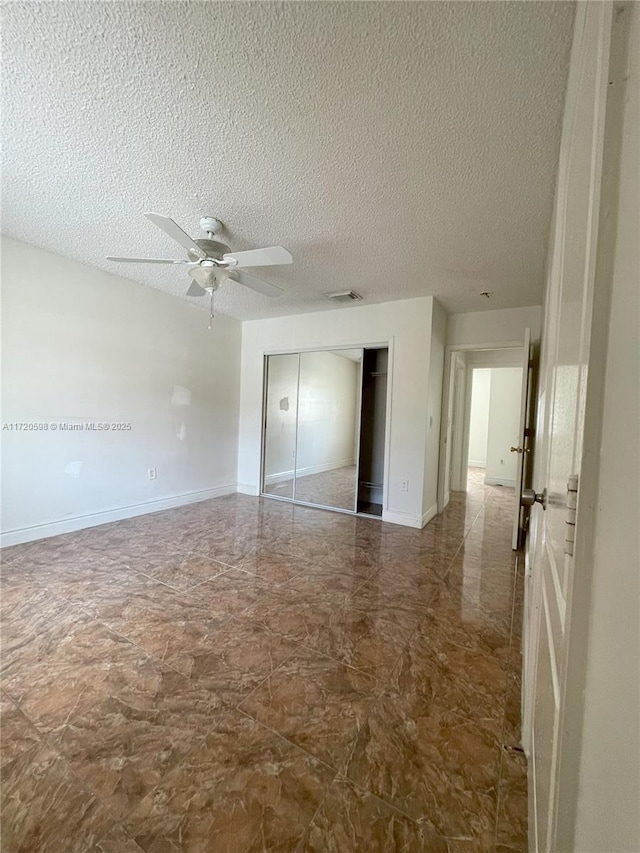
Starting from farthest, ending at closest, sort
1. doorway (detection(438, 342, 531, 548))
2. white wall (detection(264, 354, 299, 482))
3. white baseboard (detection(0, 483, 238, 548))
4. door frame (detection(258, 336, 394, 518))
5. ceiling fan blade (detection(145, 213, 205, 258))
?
white wall (detection(264, 354, 299, 482)), doorway (detection(438, 342, 531, 548)), door frame (detection(258, 336, 394, 518)), white baseboard (detection(0, 483, 238, 548)), ceiling fan blade (detection(145, 213, 205, 258))

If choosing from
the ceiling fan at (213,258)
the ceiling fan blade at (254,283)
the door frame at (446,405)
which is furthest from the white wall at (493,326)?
the ceiling fan at (213,258)

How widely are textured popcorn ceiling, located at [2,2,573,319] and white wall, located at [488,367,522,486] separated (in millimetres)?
4009

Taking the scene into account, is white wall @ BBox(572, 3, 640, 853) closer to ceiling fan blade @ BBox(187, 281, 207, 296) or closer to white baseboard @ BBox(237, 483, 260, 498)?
ceiling fan blade @ BBox(187, 281, 207, 296)

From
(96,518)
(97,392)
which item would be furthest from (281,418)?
(96,518)

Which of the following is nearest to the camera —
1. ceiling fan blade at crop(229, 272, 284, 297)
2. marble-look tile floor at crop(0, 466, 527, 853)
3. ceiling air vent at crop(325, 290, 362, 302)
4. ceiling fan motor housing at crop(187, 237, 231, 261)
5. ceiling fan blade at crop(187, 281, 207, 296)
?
marble-look tile floor at crop(0, 466, 527, 853)

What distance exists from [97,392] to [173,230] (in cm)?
219

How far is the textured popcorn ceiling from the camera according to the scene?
1135 mm

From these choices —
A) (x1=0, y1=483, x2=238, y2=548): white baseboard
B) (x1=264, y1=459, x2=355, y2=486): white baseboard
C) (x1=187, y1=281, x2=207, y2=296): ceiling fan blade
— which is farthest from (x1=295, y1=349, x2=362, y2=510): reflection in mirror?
(x1=187, y1=281, x2=207, y2=296): ceiling fan blade

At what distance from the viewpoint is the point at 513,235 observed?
2.29 m

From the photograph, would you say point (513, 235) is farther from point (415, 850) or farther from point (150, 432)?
point (150, 432)

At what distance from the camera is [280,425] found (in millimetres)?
4738

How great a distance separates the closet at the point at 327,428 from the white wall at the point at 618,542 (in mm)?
3669

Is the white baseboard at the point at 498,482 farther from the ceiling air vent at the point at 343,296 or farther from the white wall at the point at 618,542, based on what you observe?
the white wall at the point at 618,542

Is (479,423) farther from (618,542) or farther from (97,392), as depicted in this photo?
(618,542)
